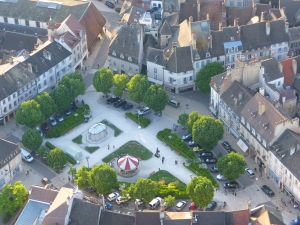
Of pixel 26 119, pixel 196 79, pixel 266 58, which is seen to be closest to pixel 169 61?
pixel 196 79

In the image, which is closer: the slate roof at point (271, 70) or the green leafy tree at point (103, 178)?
the green leafy tree at point (103, 178)

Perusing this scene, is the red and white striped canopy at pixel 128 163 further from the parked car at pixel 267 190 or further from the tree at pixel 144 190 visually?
the parked car at pixel 267 190

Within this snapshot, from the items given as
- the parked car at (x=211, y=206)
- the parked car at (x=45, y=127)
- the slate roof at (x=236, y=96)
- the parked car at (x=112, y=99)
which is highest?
the slate roof at (x=236, y=96)

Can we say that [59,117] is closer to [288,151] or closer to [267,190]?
[267,190]

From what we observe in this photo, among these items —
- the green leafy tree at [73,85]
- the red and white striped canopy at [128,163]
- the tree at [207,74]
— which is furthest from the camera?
the tree at [207,74]

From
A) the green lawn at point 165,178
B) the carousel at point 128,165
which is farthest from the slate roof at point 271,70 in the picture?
the carousel at point 128,165

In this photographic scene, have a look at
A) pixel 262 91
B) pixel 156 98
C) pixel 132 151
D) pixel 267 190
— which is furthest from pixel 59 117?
pixel 267 190

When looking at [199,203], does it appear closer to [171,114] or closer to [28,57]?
[171,114]
